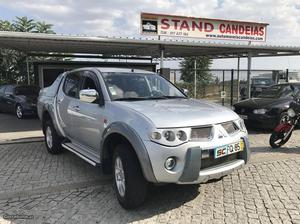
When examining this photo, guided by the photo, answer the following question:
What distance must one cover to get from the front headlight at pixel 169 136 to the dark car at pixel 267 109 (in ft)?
21.2

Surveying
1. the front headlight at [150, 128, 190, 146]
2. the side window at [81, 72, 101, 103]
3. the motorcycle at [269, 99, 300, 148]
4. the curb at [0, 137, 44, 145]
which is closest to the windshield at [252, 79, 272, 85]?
the motorcycle at [269, 99, 300, 148]

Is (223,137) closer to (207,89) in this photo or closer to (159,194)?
(159,194)

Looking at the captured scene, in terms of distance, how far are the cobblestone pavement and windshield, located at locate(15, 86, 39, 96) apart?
886 cm

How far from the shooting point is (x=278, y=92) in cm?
1091

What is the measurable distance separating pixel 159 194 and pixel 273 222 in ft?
5.15

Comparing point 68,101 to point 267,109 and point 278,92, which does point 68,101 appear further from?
point 278,92

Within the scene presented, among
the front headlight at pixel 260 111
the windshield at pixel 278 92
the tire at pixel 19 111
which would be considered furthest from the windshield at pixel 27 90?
the windshield at pixel 278 92

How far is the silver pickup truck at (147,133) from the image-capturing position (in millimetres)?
3797

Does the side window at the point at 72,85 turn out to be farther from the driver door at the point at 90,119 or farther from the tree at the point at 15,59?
the tree at the point at 15,59

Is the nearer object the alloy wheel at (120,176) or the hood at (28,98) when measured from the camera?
the alloy wheel at (120,176)

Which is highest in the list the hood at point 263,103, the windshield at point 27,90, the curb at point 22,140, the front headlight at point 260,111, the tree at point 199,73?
the tree at point 199,73

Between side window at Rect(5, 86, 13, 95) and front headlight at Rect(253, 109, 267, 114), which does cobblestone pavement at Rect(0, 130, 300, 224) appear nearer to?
front headlight at Rect(253, 109, 267, 114)

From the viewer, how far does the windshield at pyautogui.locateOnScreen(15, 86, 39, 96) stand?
14.8 metres

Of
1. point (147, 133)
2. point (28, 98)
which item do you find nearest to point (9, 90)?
point (28, 98)
